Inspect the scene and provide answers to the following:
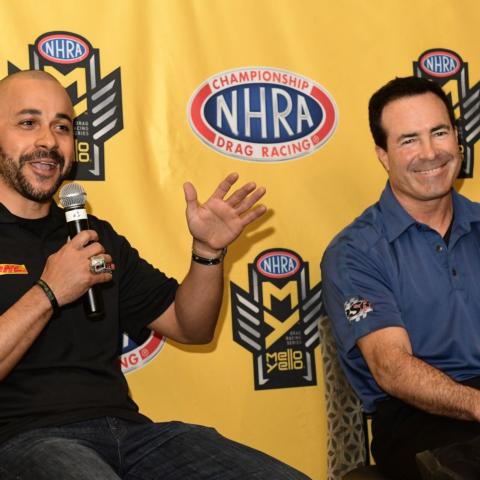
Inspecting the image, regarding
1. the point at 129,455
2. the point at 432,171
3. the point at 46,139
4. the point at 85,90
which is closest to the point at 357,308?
the point at 432,171

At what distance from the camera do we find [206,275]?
1997 mm

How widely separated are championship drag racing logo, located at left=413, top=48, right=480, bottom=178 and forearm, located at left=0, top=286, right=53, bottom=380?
5.47 ft

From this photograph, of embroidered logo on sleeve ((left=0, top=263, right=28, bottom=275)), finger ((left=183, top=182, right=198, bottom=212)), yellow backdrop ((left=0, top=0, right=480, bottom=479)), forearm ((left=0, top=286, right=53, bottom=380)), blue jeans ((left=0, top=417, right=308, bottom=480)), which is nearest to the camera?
blue jeans ((left=0, top=417, right=308, bottom=480))

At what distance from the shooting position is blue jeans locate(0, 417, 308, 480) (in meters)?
1.51

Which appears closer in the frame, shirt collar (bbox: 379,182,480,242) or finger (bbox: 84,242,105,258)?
finger (bbox: 84,242,105,258)

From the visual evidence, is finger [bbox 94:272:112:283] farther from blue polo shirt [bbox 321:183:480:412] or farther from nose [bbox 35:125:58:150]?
blue polo shirt [bbox 321:183:480:412]

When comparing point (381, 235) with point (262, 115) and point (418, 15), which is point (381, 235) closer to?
point (262, 115)

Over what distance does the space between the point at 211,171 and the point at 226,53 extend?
1.30ft

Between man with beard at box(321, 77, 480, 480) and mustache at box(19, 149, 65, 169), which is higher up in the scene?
mustache at box(19, 149, 65, 169)

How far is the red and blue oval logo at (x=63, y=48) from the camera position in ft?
7.57

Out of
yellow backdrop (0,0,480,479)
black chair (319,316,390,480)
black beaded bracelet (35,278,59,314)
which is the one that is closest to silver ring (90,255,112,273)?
black beaded bracelet (35,278,59,314)

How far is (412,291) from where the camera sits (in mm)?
2102

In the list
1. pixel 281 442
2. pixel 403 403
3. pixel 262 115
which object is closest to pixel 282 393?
pixel 281 442

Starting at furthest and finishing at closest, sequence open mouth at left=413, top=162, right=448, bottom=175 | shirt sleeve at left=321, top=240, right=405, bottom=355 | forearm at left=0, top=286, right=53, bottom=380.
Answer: open mouth at left=413, top=162, right=448, bottom=175, shirt sleeve at left=321, top=240, right=405, bottom=355, forearm at left=0, top=286, right=53, bottom=380
